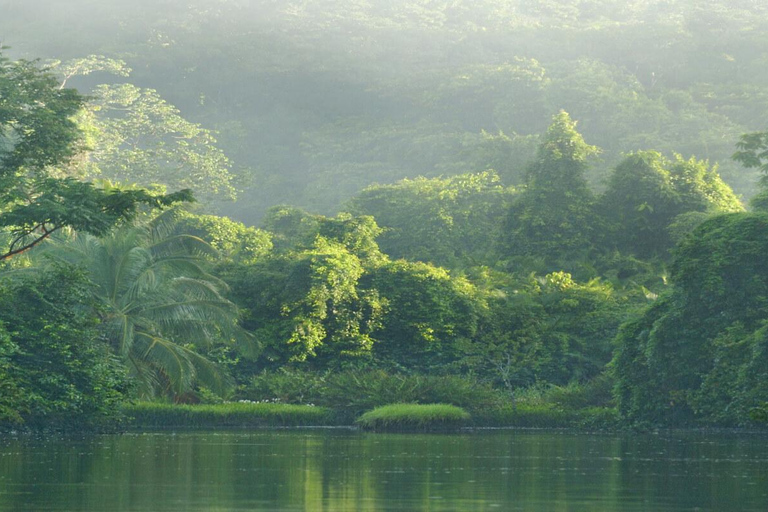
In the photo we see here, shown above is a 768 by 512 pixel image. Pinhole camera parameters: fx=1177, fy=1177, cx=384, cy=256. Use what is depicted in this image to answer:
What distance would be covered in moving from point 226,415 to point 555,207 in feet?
61.9

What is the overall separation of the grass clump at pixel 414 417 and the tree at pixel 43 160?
7.92m

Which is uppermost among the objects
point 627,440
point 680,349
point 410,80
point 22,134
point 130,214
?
point 410,80

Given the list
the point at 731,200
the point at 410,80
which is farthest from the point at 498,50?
the point at 731,200

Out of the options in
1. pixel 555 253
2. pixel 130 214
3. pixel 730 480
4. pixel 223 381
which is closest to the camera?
pixel 730 480

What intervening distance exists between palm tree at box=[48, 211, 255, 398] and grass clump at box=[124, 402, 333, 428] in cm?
46

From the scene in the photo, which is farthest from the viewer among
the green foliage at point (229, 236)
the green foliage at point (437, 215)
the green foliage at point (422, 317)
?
the green foliage at point (437, 215)

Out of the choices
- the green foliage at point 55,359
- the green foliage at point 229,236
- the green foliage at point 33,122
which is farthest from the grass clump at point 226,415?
the green foliage at point 229,236

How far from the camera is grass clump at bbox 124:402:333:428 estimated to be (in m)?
29.6

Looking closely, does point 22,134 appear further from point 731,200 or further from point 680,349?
point 731,200

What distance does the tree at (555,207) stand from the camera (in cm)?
4431

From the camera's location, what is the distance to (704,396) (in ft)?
83.9

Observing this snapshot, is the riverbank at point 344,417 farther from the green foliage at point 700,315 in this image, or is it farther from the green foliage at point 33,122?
the green foliage at point 33,122

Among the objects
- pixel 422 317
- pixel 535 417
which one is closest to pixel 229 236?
pixel 422 317

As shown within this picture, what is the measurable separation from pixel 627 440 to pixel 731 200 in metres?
22.6
